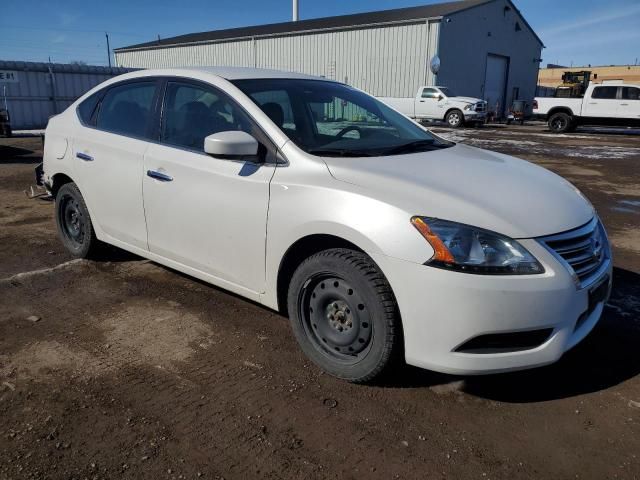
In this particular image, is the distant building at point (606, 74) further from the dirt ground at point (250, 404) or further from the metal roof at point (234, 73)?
the dirt ground at point (250, 404)

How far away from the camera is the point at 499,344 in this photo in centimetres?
251

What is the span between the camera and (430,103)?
25.2 meters

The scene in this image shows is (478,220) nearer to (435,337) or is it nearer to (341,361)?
(435,337)

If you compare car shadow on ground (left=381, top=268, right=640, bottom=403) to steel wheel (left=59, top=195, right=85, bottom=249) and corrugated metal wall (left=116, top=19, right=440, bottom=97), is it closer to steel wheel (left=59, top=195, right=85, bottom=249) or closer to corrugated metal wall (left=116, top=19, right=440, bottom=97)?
steel wheel (left=59, top=195, right=85, bottom=249)

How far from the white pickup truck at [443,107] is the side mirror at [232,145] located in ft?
73.2

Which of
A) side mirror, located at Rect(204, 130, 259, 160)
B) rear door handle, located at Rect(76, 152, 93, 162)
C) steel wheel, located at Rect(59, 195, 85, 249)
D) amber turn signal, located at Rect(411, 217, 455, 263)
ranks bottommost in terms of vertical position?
steel wheel, located at Rect(59, 195, 85, 249)

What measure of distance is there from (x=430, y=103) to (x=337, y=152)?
23.5 m

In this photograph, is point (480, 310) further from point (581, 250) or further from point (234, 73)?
point (234, 73)

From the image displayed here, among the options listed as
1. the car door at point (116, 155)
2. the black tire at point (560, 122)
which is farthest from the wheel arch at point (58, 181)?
the black tire at point (560, 122)

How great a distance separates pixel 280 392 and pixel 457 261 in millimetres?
1177

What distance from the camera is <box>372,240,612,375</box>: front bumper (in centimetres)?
239

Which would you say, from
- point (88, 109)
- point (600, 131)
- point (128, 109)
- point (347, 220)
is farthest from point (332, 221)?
point (600, 131)

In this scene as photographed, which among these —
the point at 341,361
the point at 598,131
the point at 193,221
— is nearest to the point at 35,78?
the point at 193,221

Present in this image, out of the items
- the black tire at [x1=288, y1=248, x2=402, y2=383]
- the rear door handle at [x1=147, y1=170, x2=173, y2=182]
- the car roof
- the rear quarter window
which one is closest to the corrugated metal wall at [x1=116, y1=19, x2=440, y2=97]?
the rear quarter window
